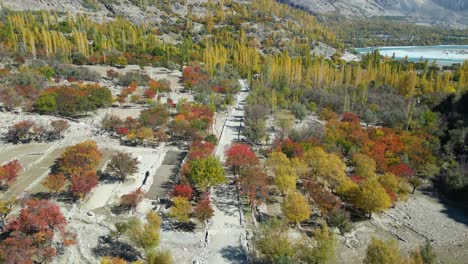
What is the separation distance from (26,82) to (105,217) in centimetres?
3423

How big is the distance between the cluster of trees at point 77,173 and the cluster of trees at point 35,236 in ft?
13.1

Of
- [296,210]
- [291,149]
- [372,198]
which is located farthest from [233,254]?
[291,149]

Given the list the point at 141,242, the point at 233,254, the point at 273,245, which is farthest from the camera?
the point at 233,254

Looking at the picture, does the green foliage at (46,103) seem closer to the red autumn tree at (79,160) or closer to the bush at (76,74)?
the red autumn tree at (79,160)

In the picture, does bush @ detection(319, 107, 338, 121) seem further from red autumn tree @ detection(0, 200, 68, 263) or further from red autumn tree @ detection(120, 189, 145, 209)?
red autumn tree @ detection(0, 200, 68, 263)

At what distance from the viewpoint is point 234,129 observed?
46094 millimetres

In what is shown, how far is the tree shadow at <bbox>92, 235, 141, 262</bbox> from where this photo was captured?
2167cm

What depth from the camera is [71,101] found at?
142ft

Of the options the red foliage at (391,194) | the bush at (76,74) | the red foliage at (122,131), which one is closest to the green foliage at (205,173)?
the red foliage at (122,131)

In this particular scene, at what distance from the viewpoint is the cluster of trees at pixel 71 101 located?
42.8 m

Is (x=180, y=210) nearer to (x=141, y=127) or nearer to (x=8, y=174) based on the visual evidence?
(x=8, y=174)

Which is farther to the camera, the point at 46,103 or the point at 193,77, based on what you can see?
the point at 193,77

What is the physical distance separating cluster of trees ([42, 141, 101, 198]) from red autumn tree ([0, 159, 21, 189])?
238 cm

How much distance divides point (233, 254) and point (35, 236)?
11666 millimetres
